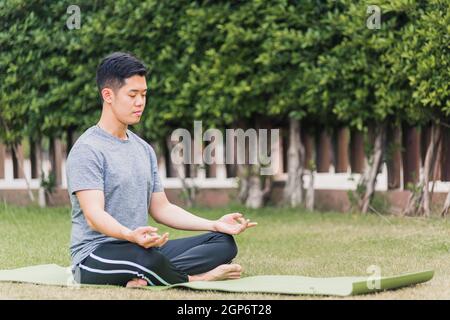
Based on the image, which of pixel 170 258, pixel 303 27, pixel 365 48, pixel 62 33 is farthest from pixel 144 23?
pixel 170 258

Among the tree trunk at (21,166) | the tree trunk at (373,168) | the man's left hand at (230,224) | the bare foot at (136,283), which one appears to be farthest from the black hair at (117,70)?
the tree trunk at (21,166)

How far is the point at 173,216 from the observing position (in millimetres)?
7426

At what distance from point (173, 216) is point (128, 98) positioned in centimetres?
96

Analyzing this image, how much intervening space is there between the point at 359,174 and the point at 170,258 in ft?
20.7

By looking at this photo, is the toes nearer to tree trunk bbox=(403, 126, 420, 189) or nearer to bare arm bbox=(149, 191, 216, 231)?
bare arm bbox=(149, 191, 216, 231)

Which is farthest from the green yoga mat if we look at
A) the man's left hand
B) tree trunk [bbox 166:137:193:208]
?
tree trunk [bbox 166:137:193:208]

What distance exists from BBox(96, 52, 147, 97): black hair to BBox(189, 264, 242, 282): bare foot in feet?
4.55

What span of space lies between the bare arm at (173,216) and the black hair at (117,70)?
936mm

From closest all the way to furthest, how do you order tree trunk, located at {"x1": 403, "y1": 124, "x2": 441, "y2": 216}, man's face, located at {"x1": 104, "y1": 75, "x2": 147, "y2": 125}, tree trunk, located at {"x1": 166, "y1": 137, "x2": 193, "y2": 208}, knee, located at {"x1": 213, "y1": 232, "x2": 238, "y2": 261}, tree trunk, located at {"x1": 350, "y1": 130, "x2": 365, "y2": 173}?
1. man's face, located at {"x1": 104, "y1": 75, "x2": 147, "y2": 125}
2. knee, located at {"x1": 213, "y1": 232, "x2": 238, "y2": 261}
3. tree trunk, located at {"x1": 403, "y1": 124, "x2": 441, "y2": 216}
4. tree trunk, located at {"x1": 350, "y1": 130, "x2": 365, "y2": 173}
5. tree trunk, located at {"x1": 166, "y1": 137, "x2": 193, "y2": 208}

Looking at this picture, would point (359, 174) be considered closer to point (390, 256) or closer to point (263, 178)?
point (263, 178)

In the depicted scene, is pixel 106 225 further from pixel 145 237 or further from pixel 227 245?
pixel 227 245

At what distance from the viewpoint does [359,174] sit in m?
13.3

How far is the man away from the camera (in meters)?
6.75

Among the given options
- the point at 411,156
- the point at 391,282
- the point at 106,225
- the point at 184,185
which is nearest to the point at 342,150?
the point at 411,156
